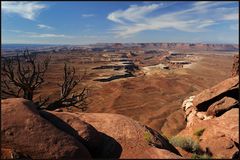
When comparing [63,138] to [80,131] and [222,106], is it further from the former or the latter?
[222,106]

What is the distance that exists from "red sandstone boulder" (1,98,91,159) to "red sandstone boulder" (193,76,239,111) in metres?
12.7

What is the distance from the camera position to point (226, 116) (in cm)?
1591

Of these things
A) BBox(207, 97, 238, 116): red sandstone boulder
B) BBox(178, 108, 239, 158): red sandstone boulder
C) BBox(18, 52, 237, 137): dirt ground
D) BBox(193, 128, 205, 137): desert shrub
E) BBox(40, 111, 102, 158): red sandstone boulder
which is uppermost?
BBox(40, 111, 102, 158): red sandstone boulder

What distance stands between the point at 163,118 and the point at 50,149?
89.2 feet

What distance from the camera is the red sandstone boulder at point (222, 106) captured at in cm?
1708

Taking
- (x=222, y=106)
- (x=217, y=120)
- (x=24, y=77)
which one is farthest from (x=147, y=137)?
(x=222, y=106)

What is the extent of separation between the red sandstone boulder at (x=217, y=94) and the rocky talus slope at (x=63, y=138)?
9858 mm

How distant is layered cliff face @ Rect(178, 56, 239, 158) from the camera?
11.6 m

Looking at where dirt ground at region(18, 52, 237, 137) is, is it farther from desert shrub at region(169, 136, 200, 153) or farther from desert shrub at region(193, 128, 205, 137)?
desert shrub at region(169, 136, 200, 153)

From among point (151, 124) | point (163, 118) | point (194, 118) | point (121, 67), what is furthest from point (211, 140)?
point (121, 67)

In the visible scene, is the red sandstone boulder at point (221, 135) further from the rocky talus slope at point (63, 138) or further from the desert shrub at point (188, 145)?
the rocky talus slope at point (63, 138)

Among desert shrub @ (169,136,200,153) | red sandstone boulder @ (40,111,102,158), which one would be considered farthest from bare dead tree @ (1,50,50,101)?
desert shrub @ (169,136,200,153)

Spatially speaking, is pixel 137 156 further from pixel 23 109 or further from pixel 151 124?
pixel 151 124

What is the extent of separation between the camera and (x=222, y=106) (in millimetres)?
17297
